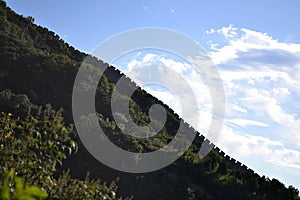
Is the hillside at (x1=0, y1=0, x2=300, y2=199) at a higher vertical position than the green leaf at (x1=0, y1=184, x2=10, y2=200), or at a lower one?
higher

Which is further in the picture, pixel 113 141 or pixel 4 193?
pixel 113 141

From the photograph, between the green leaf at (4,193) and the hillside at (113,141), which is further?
the hillside at (113,141)

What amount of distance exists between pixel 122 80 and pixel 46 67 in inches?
842

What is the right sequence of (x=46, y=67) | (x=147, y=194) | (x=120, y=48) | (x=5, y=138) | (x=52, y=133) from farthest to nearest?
(x=46, y=67), (x=147, y=194), (x=120, y=48), (x=5, y=138), (x=52, y=133)

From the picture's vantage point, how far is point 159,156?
34.0 metres

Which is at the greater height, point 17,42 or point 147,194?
point 17,42

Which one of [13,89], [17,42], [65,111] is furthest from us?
[17,42]

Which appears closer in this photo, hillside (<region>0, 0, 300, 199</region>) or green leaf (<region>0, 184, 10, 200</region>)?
green leaf (<region>0, 184, 10, 200</region>)

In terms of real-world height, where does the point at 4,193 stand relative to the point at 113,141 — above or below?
below

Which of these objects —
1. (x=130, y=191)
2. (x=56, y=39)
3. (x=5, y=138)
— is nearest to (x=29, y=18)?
(x=56, y=39)

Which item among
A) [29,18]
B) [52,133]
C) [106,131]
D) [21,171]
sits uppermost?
[29,18]

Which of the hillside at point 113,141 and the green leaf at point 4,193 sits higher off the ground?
the hillside at point 113,141

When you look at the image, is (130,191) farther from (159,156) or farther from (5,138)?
(5,138)

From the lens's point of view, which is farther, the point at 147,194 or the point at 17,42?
the point at 17,42
